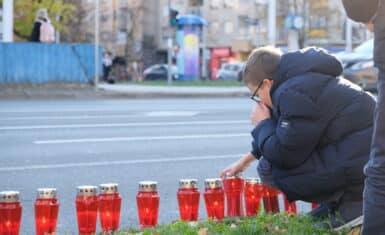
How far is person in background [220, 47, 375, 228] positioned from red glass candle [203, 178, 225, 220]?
616 mm

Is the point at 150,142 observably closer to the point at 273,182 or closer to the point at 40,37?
the point at 273,182

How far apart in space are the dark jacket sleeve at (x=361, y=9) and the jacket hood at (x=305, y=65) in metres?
1.14

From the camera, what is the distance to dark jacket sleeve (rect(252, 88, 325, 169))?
459 cm

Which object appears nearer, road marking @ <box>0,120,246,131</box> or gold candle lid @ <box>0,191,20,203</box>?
gold candle lid @ <box>0,191,20,203</box>

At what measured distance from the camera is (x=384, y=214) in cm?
353

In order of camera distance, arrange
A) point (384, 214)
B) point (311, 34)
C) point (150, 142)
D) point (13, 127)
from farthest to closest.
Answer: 1. point (311, 34)
2. point (13, 127)
3. point (150, 142)
4. point (384, 214)

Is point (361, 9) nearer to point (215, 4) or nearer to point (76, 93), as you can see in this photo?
point (76, 93)

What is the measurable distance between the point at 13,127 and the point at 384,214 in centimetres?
1075

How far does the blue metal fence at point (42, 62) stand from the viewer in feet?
79.6

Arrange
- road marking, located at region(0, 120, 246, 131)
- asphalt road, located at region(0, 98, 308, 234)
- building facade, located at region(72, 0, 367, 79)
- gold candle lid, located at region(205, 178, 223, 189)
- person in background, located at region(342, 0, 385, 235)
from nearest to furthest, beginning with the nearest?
person in background, located at region(342, 0, 385, 235) < gold candle lid, located at region(205, 178, 223, 189) < asphalt road, located at region(0, 98, 308, 234) < road marking, located at region(0, 120, 246, 131) < building facade, located at region(72, 0, 367, 79)

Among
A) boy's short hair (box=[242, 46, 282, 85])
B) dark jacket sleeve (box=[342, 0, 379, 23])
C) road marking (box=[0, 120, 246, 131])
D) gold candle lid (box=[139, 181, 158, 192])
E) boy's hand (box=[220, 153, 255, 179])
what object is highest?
dark jacket sleeve (box=[342, 0, 379, 23])

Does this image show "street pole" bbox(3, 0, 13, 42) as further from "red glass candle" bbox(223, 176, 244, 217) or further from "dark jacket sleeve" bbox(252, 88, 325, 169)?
"dark jacket sleeve" bbox(252, 88, 325, 169)


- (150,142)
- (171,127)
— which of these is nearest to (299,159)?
(150,142)

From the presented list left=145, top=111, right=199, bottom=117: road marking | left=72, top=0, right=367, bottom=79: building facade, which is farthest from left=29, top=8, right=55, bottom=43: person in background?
left=72, top=0, right=367, bottom=79: building facade
